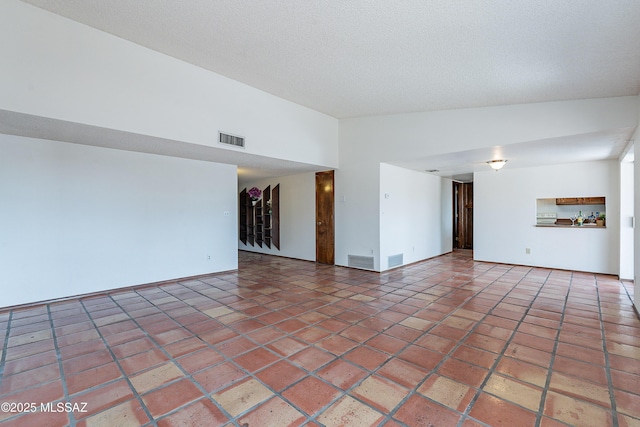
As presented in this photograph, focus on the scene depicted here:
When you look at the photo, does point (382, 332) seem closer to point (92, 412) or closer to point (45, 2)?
point (92, 412)

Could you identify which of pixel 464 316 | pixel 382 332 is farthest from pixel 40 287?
pixel 464 316

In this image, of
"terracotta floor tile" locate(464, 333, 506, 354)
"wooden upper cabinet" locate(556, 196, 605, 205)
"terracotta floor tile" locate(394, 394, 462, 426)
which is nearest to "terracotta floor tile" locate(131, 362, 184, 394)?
"terracotta floor tile" locate(394, 394, 462, 426)

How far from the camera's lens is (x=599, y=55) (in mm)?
2689

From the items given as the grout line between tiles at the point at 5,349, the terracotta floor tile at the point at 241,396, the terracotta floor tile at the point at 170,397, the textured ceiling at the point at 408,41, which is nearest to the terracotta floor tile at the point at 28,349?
the grout line between tiles at the point at 5,349

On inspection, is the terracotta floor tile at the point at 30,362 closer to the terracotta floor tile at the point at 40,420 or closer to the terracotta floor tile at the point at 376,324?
the terracotta floor tile at the point at 40,420

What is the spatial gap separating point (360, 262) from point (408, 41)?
13.5 feet

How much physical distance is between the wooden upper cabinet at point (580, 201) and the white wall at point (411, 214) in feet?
8.25

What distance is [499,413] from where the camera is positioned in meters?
1.77

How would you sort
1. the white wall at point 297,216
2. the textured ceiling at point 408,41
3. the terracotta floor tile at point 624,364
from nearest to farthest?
1. the terracotta floor tile at point 624,364
2. the textured ceiling at point 408,41
3. the white wall at point 297,216

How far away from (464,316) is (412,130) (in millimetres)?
3174

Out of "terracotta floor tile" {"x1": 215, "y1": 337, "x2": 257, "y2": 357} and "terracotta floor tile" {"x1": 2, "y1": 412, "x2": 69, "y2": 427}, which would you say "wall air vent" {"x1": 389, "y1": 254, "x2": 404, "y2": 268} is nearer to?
"terracotta floor tile" {"x1": 215, "y1": 337, "x2": 257, "y2": 357}

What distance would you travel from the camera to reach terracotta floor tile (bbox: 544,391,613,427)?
1700mm

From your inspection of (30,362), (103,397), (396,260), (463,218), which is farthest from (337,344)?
(463,218)

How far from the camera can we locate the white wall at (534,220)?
550cm
